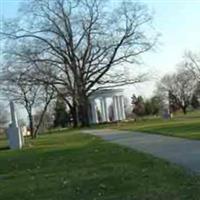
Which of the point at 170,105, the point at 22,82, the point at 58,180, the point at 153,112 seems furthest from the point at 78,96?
the point at 170,105

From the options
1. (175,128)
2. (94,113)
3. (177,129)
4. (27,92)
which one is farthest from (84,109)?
(177,129)

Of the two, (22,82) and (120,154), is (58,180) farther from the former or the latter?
(22,82)

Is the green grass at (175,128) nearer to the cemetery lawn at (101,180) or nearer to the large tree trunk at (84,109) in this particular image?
the cemetery lawn at (101,180)

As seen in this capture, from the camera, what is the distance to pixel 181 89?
120 metres

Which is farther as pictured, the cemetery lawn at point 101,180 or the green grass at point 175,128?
the green grass at point 175,128

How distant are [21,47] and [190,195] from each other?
5129cm

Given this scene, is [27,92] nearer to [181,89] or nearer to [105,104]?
[105,104]

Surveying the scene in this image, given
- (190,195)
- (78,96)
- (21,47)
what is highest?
(21,47)

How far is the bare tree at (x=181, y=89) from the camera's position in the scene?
117 meters

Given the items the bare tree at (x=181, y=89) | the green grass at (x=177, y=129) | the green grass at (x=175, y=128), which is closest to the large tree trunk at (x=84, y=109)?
the green grass at (x=175, y=128)

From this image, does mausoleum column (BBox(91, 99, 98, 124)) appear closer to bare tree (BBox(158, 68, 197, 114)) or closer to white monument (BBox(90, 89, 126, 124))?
white monument (BBox(90, 89, 126, 124))

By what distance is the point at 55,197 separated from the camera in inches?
382

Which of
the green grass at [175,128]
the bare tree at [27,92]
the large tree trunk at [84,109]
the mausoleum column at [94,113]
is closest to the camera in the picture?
the green grass at [175,128]

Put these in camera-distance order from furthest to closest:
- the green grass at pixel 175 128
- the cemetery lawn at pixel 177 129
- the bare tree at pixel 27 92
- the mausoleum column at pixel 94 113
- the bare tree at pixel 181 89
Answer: the bare tree at pixel 181 89 → the mausoleum column at pixel 94 113 → the bare tree at pixel 27 92 → the green grass at pixel 175 128 → the cemetery lawn at pixel 177 129
